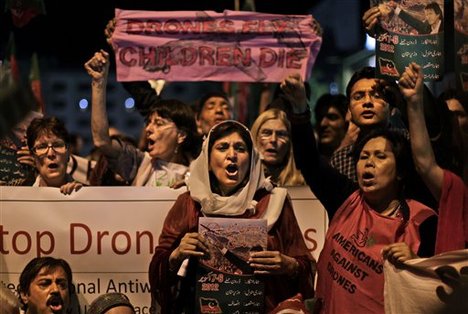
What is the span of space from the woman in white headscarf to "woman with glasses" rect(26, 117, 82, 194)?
104 centimetres

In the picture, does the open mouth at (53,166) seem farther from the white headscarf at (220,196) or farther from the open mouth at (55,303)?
the white headscarf at (220,196)

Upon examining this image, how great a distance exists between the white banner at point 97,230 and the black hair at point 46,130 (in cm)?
29

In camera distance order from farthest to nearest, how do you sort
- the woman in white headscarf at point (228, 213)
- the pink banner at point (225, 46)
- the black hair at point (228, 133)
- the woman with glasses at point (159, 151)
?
1. the pink banner at point (225, 46)
2. the woman with glasses at point (159, 151)
3. the black hair at point (228, 133)
4. the woman in white headscarf at point (228, 213)

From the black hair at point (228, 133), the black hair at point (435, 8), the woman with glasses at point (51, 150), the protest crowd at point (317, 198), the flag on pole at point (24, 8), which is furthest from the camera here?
the flag on pole at point (24, 8)

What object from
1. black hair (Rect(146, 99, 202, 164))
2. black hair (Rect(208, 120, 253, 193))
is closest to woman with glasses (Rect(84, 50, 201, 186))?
black hair (Rect(146, 99, 202, 164))

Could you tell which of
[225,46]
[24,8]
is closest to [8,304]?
[24,8]

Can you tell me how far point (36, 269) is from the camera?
24.6 ft

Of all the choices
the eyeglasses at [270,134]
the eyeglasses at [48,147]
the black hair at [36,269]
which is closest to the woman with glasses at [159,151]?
the eyeglasses at [48,147]

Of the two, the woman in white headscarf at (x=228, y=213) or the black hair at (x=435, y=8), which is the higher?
the black hair at (x=435, y=8)

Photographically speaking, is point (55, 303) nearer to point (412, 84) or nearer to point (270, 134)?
point (270, 134)

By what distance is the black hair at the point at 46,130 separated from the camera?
26.5 feet

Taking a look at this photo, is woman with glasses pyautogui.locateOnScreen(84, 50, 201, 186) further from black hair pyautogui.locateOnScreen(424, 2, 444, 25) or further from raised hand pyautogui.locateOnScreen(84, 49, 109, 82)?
black hair pyautogui.locateOnScreen(424, 2, 444, 25)

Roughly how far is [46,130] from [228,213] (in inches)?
57.4

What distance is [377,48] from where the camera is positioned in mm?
7406
